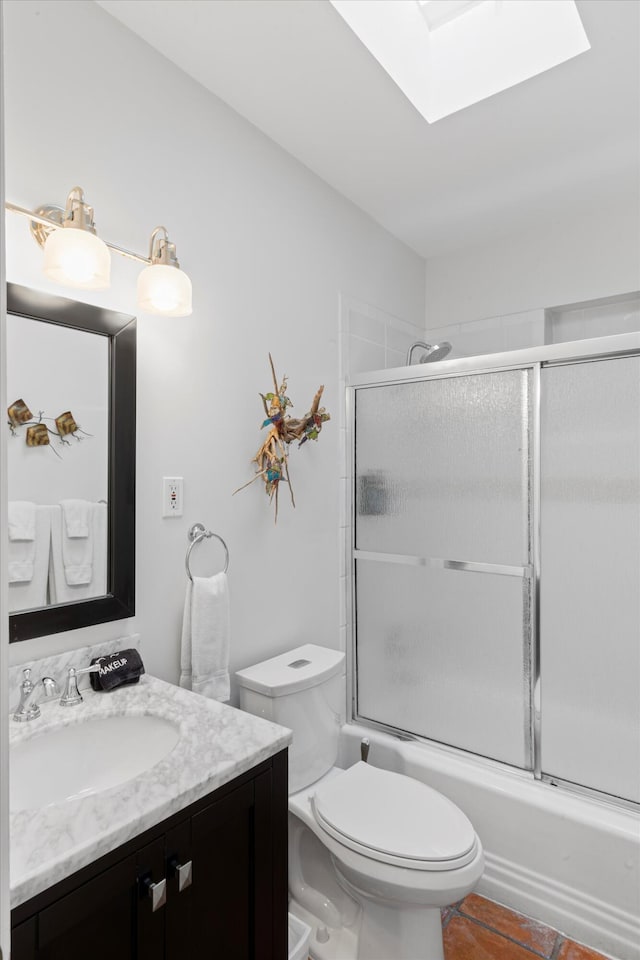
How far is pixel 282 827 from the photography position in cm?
118

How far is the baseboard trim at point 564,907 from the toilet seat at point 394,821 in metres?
0.51

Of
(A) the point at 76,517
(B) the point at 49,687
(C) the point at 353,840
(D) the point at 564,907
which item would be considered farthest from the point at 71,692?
(D) the point at 564,907

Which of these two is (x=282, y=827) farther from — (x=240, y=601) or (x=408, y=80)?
(x=408, y=80)

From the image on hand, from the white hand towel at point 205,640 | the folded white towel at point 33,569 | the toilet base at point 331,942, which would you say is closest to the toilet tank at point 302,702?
the white hand towel at point 205,640

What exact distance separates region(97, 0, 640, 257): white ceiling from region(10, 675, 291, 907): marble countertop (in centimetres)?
173

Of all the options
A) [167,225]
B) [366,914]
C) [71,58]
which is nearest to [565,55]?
[167,225]

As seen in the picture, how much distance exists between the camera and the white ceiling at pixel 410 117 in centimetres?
150

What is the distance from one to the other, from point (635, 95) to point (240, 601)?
2006 mm

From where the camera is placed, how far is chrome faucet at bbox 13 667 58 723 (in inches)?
46.6

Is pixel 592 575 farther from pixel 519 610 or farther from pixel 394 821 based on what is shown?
pixel 394 821

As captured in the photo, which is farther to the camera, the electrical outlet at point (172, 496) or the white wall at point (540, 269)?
the white wall at point (540, 269)

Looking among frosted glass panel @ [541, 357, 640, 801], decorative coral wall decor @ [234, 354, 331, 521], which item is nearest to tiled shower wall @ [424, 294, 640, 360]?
frosted glass panel @ [541, 357, 640, 801]

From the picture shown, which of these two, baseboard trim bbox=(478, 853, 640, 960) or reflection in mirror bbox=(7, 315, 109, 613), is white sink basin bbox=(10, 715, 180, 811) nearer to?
reflection in mirror bbox=(7, 315, 109, 613)

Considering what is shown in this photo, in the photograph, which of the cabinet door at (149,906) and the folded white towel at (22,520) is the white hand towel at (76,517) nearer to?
the folded white towel at (22,520)
